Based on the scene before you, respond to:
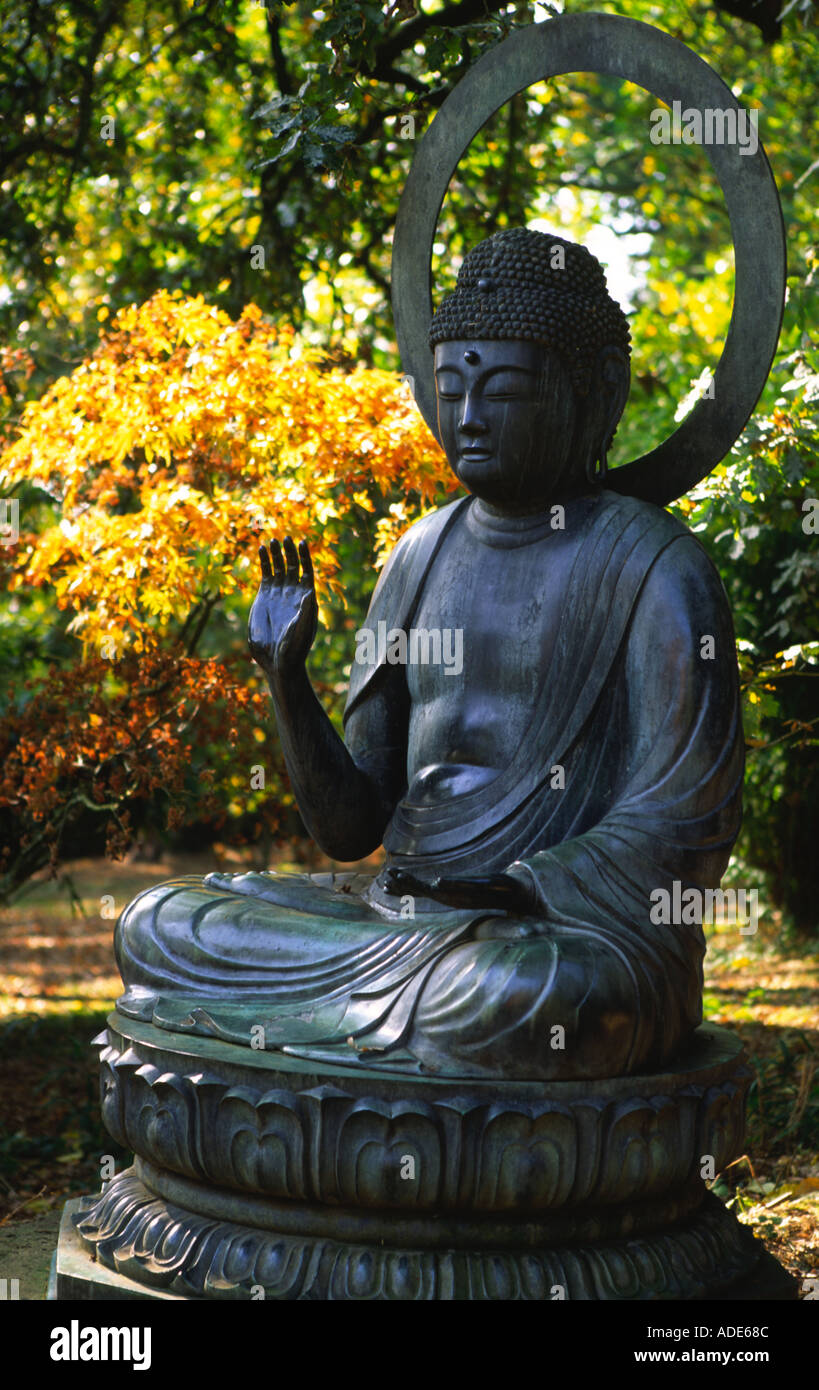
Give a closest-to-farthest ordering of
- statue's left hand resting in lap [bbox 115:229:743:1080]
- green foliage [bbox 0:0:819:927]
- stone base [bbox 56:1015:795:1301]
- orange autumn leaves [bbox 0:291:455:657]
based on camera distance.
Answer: stone base [bbox 56:1015:795:1301] → statue's left hand resting in lap [bbox 115:229:743:1080] → orange autumn leaves [bbox 0:291:455:657] → green foliage [bbox 0:0:819:927]

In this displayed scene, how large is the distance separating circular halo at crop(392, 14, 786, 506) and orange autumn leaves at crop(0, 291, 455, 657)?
1.17 m

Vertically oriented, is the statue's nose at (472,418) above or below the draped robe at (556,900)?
above

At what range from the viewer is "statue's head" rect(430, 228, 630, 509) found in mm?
3707

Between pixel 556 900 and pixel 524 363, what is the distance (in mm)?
1318

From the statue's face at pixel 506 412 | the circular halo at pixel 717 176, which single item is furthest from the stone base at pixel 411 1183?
the circular halo at pixel 717 176

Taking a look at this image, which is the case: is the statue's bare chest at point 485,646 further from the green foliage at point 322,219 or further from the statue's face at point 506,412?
the green foliage at point 322,219

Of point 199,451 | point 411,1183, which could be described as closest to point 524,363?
point 411,1183

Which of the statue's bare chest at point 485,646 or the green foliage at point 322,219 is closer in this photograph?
the statue's bare chest at point 485,646

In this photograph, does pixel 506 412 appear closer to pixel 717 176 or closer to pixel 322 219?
pixel 717 176

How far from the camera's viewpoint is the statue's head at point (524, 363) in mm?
3707

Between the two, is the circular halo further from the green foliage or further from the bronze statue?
the green foliage

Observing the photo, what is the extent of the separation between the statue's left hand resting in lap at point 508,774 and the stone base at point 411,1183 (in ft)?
0.31

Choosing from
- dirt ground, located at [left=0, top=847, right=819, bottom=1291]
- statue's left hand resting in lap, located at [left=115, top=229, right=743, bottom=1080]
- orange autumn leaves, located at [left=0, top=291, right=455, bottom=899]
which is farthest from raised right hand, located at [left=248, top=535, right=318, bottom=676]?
dirt ground, located at [left=0, top=847, right=819, bottom=1291]

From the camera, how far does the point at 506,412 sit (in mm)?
3719
